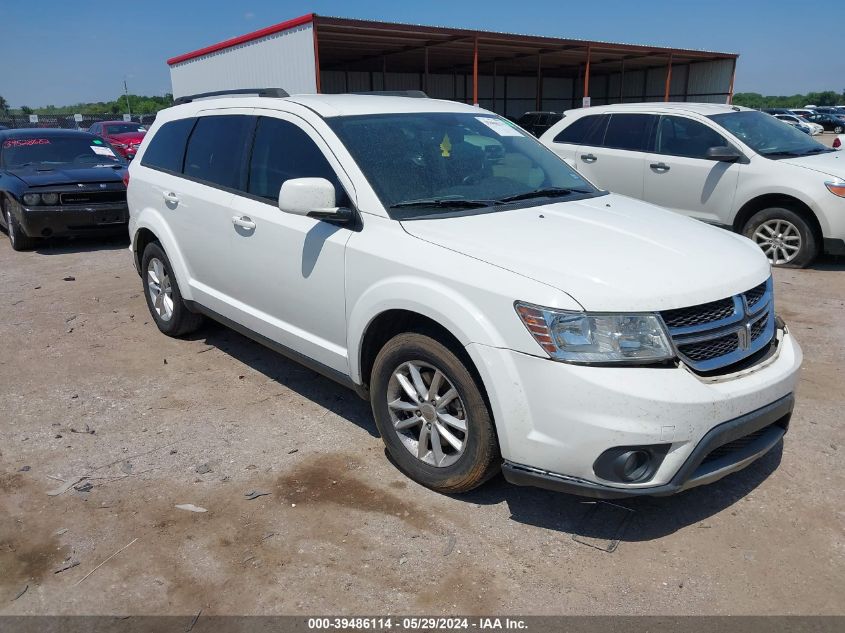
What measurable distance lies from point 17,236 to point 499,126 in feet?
25.9

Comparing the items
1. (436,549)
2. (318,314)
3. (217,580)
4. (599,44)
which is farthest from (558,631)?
(599,44)

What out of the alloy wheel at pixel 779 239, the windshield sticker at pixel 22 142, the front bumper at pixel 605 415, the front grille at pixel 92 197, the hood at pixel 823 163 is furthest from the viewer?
the windshield sticker at pixel 22 142

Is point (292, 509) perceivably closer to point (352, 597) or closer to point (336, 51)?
point (352, 597)

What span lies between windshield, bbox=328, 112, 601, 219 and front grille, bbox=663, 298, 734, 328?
3.99ft

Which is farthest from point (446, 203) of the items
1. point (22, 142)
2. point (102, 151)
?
point (22, 142)

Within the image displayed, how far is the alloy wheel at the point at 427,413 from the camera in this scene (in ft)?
10.6

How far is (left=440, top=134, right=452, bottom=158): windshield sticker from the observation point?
3.97 meters

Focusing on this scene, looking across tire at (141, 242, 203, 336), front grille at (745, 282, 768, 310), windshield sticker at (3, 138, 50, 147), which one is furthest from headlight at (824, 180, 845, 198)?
windshield sticker at (3, 138, 50, 147)

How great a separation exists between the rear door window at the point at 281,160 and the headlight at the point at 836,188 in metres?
5.90

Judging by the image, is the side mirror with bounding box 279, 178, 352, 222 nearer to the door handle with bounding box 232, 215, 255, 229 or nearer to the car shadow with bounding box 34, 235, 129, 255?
the door handle with bounding box 232, 215, 255, 229

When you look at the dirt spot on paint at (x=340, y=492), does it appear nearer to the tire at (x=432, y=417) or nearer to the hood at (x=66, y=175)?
the tire at (x=432, y=417)

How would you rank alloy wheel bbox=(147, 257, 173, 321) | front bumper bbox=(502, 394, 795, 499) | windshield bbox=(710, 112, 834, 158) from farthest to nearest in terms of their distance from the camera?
windshield bbox=(710, 112, 834, 158)
alloy wheel bbox=(147, 257, 173, 321)
front bumper bbox=(502, 394, 795, 499)

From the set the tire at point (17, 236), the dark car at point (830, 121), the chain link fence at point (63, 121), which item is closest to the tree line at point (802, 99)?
the dark car at point (830, 121)

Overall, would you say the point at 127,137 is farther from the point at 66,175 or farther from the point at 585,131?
the point at 585,131
